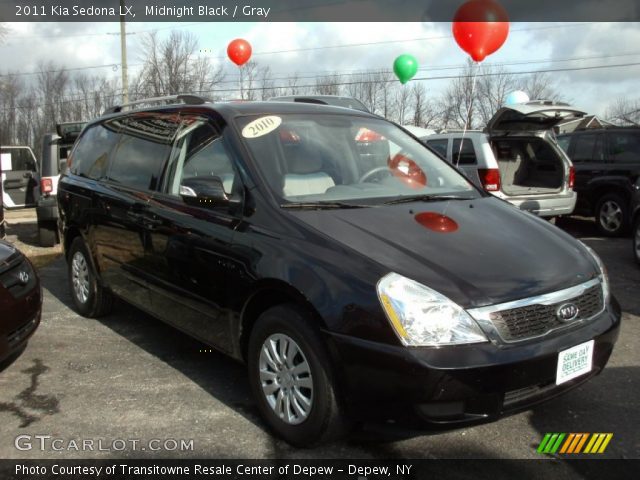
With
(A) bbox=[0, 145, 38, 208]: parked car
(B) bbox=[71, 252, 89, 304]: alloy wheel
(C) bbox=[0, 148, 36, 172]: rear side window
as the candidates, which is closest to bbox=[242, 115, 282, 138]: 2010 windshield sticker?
(B) bbox=[71, 252, 89, 304]: alloy wheel

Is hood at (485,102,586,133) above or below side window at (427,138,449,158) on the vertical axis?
above

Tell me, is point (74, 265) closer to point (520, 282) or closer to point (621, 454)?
point (520, 282)

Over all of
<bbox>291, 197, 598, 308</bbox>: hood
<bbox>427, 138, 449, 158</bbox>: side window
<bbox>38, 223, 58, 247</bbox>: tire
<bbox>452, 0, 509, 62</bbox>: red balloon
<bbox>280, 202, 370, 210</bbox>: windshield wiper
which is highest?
<bbox>452, 0, 509, 62</bbox>: red balloon

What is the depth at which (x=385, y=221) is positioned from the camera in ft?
9.80

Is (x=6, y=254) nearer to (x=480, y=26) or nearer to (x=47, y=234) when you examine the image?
(x=47, y=234)

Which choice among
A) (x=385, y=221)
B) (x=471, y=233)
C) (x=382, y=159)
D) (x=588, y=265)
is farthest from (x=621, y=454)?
(x=382, y=159)

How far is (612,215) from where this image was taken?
8969 mm

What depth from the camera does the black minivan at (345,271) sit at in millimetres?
2432

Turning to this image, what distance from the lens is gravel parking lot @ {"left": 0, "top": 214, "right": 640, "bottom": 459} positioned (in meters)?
2.88

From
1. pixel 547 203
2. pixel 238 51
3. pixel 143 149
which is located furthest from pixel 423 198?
pixel 238 51

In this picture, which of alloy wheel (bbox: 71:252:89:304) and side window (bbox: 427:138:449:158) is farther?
side window (bbox: 427:138:449:158)

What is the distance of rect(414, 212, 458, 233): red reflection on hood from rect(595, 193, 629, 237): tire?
270 inches

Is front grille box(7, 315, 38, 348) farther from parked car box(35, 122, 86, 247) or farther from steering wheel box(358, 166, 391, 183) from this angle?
parked car box(35, 122, 86, 247)

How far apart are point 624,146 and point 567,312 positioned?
748 centimetres
